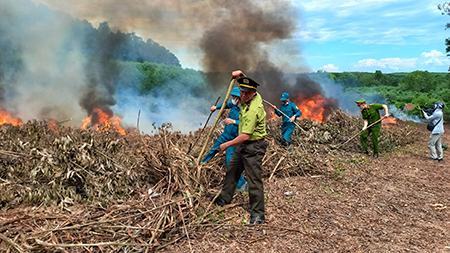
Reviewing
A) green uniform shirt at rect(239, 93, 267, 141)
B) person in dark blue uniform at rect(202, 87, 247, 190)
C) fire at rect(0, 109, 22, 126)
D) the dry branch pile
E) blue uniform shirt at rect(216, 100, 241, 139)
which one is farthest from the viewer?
fire at rect(0, 109, 22, 126)

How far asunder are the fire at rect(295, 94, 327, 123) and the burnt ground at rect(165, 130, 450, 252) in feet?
20.5

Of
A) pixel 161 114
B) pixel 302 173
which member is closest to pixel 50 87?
pixel 161 114

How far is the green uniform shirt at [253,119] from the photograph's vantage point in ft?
17.2

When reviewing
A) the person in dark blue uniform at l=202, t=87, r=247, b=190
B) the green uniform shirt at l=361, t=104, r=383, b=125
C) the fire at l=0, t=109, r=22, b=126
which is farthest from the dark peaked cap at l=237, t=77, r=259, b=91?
the fire at l=0, t=109, r=22, b=126

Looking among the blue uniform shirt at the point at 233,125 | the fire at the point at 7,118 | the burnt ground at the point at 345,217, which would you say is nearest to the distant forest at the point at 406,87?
Result: the burnt ground at the point at 345,217

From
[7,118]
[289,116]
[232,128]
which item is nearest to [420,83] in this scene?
[289,116]

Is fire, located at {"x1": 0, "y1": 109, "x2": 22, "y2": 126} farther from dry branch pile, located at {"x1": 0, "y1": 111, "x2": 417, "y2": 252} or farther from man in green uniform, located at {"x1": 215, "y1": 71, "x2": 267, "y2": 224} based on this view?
man in green uniform, located at {"x1": 215, "y1": 71, "x2": 267, "y2": 224}

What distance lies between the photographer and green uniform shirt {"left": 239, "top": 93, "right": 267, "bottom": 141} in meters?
5.25

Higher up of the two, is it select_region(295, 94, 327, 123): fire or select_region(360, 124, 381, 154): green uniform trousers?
select_region(295, 94, 327, 123): fire

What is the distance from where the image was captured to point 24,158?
20.3 feet

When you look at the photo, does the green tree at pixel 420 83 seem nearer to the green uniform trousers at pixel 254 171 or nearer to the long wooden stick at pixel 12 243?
the green uniform trousers at pixel 254 171

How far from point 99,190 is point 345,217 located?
3.41 metres

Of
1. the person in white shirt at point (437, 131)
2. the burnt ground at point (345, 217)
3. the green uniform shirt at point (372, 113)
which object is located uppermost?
the green uniform shirt at point (372, 113)

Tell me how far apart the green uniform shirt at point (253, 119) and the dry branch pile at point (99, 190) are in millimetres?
1128
